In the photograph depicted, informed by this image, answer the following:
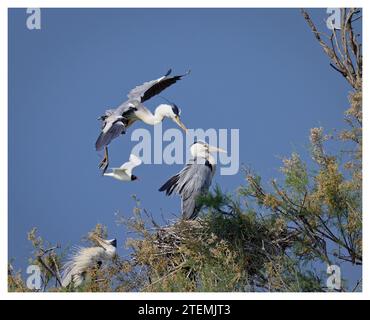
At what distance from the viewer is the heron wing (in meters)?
11.8

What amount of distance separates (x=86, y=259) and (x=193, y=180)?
1391 mm

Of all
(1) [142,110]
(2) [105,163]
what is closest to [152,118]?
(1) [142,110]

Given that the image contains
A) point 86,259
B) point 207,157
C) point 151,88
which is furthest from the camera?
point 151,88

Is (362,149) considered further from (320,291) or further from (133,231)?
(133,231)

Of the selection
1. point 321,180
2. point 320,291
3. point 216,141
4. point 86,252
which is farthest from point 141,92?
point 320,291

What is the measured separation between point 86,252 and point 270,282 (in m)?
2.30

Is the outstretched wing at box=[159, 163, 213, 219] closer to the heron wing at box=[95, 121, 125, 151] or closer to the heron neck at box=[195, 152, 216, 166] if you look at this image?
the heron neck at box=[195, 152, 216, 166]

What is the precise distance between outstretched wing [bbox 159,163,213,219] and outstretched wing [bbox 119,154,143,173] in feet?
1.20

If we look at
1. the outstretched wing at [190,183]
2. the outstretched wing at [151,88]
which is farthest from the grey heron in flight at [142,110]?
the outstretched wing at [190,183]

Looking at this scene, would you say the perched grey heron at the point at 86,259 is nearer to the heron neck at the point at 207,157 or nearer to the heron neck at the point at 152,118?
the heron neck at the point at 207,157

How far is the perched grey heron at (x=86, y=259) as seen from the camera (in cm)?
1159

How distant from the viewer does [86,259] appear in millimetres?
11781

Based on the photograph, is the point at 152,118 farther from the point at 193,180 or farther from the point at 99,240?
the point at 99,240

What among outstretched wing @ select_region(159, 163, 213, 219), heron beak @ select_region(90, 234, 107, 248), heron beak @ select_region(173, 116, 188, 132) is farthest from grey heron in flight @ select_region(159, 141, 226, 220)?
heron beak @ select_region(173, 116, 188, 132)
